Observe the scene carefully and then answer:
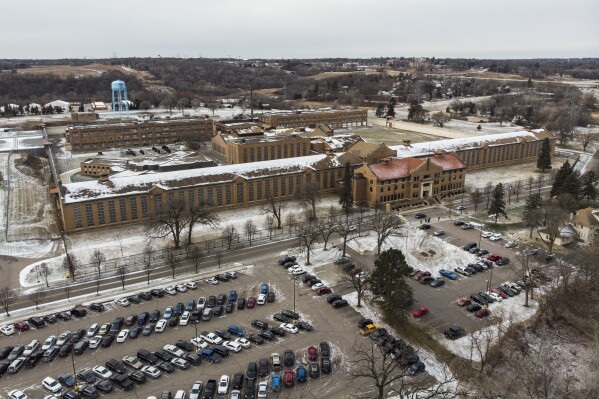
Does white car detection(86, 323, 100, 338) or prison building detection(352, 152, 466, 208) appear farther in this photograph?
prison building detection(352, 152, 466, 208)

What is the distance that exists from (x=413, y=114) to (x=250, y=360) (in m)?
128

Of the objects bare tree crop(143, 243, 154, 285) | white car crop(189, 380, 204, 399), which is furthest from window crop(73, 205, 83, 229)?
white car crop(189, 380, 204, 399)

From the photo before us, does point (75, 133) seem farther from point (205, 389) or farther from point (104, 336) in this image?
point (205, 389)

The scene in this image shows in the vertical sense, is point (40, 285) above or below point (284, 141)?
below

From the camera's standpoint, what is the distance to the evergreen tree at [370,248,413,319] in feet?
115

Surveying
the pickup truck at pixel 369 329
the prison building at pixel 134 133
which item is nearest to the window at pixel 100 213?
the pickup truck at pixel 369 329

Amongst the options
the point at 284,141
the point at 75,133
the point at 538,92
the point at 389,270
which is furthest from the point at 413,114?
the point at 389,270

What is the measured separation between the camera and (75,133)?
103 m

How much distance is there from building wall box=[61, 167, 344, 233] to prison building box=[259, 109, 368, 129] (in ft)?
174

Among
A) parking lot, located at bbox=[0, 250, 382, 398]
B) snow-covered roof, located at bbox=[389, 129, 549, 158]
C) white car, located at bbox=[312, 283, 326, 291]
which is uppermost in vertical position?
snow-covered roof, located at bbox=[389, 129, 549, 158]

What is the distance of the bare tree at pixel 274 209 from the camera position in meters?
55.5

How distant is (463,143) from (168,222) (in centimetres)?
5834

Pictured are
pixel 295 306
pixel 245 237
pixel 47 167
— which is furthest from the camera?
pixel 47 167

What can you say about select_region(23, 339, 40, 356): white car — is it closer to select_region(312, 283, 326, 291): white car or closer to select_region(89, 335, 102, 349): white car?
select_region(89, 335, 102, 349): white car
